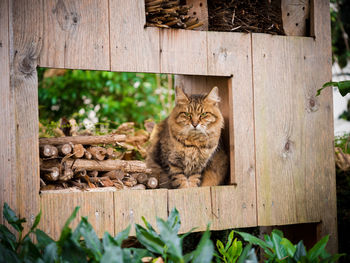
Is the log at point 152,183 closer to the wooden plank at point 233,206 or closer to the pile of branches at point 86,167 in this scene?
the pile of branches at point 86,167

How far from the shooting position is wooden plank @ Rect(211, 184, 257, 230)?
2.97 m

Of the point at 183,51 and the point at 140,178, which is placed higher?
the point at 183,51

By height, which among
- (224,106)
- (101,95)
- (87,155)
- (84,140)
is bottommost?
(87,155)

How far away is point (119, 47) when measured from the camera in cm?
274

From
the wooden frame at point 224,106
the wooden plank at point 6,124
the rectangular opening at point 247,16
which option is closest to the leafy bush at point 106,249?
the wooden plank at point 6,124

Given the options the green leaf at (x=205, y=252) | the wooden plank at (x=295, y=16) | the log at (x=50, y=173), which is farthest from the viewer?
the wooden plank at (x=295, y=16)

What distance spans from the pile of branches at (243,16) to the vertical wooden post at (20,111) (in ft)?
4.93

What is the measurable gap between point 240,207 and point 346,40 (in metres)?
3.48

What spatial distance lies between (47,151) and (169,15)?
1.36 m

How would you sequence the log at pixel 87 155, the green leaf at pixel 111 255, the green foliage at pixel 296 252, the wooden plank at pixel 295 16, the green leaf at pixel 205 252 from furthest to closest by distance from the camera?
the wooden plank at pixel 295 16 → the log at pixel 87 155 → the green foliage at pixel 296 252 → the green leaf at pixel 205 252 → the green leaf at pixel 111 255

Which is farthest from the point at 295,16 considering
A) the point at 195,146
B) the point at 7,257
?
the point at 7,257

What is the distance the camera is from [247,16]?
10.8 feet

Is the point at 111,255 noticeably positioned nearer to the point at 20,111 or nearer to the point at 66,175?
the point at 20,111

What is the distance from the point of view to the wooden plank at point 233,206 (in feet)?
9.73
